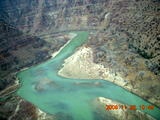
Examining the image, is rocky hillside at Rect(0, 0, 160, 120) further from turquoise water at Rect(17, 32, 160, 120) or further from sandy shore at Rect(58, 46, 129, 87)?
turquoise water at Rect(17, 32, 160, 120)

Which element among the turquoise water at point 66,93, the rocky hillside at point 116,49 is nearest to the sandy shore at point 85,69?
the rocky hillside at point 116,49

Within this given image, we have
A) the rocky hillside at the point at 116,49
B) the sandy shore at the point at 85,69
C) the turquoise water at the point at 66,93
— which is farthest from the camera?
the sandy shore at the point at 85,69

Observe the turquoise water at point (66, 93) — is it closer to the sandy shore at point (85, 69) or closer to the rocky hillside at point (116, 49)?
the sandy shore at point (85, 69)

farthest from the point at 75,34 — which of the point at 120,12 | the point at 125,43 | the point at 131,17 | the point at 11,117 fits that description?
the point at 11,117

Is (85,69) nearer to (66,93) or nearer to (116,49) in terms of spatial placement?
(116,49)

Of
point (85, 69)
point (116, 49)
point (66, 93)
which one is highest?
point (116, 49)

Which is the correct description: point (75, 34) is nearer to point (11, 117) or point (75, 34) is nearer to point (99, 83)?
point (99, 83)

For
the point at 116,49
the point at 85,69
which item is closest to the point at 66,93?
the point at 85,69

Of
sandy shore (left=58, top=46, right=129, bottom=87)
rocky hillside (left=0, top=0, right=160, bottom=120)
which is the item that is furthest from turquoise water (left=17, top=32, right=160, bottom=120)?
rocky hillside (left=0, top=0, right=160, bottom=120)
